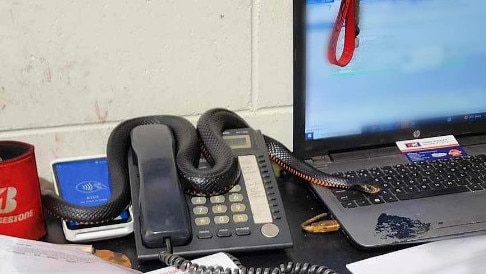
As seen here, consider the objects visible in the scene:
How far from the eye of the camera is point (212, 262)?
0.86 metres

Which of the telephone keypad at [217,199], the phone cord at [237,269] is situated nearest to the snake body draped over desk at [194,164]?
the telephone keypad at [217,199]

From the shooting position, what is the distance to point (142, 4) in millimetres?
1051

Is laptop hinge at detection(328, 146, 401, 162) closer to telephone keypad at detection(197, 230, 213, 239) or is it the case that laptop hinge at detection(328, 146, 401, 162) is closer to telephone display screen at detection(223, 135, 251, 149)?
telephone display screen at detection(223, 135, 251, 149)

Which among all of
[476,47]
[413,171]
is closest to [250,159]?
[413,171]

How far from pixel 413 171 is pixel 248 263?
0.33 meters

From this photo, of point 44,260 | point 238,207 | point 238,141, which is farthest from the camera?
point 238,141

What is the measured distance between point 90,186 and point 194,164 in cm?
16

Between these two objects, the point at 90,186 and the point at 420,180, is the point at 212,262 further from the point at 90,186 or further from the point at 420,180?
the point at 420,180

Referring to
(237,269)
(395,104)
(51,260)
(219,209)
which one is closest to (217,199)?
(219,209)

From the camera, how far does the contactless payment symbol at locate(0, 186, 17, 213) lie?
870mm

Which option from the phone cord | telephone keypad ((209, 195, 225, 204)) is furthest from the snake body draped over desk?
the phone cord

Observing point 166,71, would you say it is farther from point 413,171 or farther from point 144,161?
point 413,171

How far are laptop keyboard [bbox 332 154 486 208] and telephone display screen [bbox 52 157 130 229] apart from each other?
1.10 ft

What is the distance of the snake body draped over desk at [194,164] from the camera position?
0.92m
